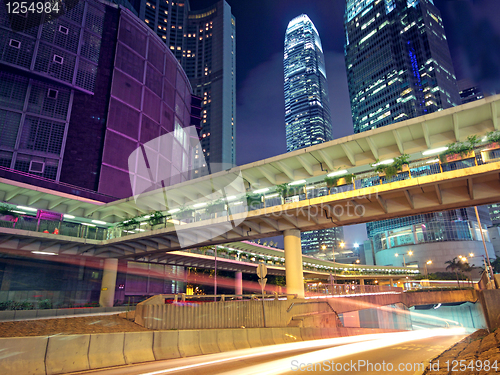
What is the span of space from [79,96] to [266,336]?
55.1 metres

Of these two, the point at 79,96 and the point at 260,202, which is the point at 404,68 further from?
the point at 260,202

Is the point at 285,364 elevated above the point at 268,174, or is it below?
below

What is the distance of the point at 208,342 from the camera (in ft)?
41.8

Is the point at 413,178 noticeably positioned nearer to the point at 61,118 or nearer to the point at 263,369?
the point at 263,369

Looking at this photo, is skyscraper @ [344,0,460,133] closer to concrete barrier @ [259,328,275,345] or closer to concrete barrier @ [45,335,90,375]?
concrete barrier @ [259,328,275,345]

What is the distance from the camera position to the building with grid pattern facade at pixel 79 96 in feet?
155

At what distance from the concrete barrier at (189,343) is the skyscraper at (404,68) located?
176 meters

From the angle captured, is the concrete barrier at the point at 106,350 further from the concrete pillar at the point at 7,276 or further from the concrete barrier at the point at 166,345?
the concrete pillar at the point at 7,276

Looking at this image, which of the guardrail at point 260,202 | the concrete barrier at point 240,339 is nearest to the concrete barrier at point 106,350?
the concrete barrier at point 240,339

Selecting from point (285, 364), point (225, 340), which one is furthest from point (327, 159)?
point (285, 364)

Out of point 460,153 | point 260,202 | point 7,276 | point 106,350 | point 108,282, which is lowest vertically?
point 106,350

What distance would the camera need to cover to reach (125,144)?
5781 centimetres

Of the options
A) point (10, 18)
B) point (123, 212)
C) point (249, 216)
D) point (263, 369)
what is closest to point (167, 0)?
point (10, 18)

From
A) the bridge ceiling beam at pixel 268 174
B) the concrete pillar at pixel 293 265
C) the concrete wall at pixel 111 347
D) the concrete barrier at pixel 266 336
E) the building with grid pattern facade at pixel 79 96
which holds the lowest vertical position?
the concrete barrier at pixel 266 336
